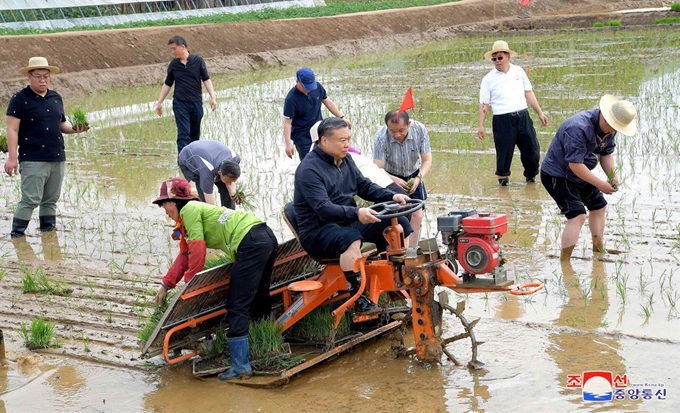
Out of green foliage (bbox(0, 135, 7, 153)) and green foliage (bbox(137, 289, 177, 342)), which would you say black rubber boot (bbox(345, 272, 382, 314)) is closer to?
green foliage (bbox(137, 289, 177, 342))

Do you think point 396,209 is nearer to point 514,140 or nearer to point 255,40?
point 514,140

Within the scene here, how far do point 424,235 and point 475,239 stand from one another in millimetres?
2981

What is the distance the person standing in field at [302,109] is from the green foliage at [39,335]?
3.79 meters

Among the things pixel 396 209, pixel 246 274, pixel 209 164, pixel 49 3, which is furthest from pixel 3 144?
pixel 49 3

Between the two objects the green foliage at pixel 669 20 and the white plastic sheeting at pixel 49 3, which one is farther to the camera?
the green foliage at pixel 669 20

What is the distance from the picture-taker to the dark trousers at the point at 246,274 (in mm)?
5445

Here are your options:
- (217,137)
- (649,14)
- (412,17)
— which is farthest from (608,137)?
(412,17)

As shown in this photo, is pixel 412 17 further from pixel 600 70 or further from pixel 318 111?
pixel 318 111

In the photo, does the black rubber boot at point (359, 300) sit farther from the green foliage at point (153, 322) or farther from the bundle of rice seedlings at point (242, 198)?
the bundle of rice seedlings at point (242, 198)

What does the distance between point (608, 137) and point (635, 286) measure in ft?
3.91

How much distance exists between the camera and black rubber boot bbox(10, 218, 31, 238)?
8.81 meters
